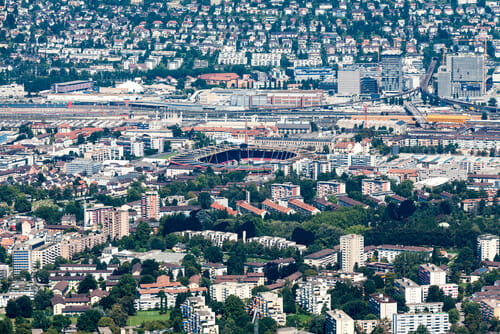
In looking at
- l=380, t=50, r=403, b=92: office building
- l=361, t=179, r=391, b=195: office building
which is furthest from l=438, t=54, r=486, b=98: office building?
l=361, t=179, r=391, b=195: office building

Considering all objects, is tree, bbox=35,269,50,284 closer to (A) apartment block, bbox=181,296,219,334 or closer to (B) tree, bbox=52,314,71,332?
(B) tree, bbox=52,314,71,332

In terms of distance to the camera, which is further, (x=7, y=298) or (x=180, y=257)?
(x=180, y=257)

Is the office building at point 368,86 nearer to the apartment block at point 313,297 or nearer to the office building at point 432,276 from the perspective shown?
the office building at point 432,276

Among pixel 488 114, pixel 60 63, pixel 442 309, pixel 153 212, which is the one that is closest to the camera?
pixel 442 309

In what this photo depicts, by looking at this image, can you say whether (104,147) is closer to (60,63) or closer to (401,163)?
(401,163)

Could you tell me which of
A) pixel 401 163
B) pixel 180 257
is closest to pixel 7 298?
pixel 180 257
